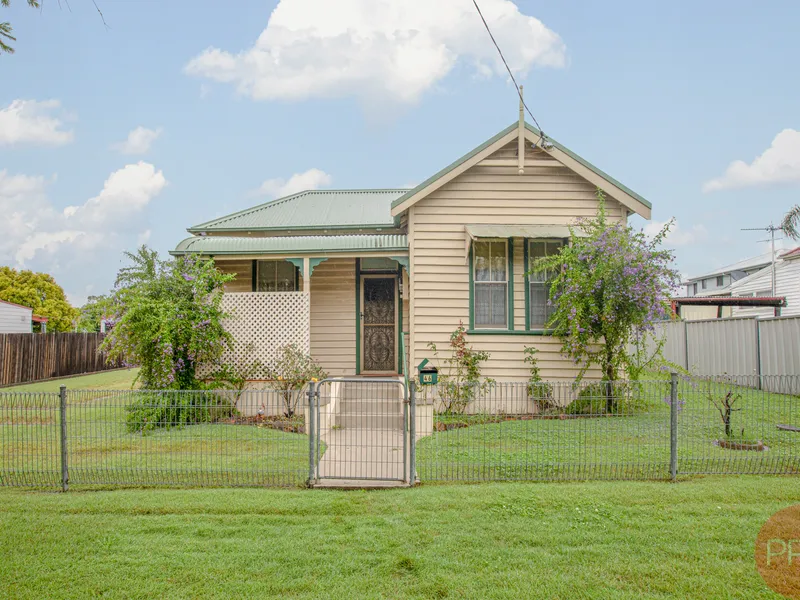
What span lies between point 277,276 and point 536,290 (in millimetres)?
6323

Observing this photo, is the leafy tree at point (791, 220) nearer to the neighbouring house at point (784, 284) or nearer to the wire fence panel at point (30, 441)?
the neighbouring house at point (784, 284)

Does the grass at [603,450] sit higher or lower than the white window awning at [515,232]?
lower

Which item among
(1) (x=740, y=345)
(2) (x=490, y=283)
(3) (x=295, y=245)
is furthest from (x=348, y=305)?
(1) (x=740, y=345)

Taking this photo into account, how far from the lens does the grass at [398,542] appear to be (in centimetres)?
417

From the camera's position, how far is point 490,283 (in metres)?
11.9

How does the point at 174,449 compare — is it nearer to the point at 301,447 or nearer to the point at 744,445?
the point at 301,447

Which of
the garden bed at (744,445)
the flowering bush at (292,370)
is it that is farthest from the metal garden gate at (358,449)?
the garden bed at (744,445)

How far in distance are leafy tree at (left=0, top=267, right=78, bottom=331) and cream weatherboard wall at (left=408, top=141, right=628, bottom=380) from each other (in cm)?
3871

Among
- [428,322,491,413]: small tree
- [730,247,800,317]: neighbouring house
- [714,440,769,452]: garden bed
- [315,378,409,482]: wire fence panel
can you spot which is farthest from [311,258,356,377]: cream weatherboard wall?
[730,247,800,317]: neighbouring house

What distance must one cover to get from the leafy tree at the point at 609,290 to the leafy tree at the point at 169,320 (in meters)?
6.74

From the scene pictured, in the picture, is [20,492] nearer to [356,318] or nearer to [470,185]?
[356,318]

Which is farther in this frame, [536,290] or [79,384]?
[79,384]

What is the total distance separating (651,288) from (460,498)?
6.43 metres

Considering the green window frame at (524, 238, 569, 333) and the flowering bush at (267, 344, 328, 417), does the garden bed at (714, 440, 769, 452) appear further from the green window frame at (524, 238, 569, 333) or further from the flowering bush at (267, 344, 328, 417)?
the flowering bush at (267, 344, 328, 417)
